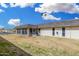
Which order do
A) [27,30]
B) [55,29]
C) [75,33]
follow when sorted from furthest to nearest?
[27,30] → [55,29] → [75,33]

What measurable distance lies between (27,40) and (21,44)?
0.20 metres

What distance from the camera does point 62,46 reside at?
646 centimetres

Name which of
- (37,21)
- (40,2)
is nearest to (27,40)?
(37,21)

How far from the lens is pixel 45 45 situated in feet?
21.4

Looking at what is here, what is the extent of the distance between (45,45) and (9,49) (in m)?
0.97

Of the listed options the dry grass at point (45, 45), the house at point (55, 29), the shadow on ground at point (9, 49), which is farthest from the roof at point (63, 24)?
the shadow on ground at point (9, 49)

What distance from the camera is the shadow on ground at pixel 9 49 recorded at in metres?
6.40

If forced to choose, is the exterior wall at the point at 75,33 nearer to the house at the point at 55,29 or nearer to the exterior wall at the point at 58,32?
the house at the point at 55,29

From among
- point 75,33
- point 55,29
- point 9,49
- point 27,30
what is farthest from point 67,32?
point 9,49

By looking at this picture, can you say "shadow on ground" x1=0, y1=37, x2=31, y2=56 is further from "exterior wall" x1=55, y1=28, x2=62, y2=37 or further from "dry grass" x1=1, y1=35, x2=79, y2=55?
"exterior wall" x1=55, y1=28, x2=62, y2=37

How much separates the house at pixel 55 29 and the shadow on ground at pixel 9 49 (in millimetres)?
439

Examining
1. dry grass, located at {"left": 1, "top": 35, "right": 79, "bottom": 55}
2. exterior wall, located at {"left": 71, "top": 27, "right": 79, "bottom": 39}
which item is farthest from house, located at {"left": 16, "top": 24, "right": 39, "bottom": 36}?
exterior wall, located at {"left": 71, "top": 27, "right": 79, "bottom": 39}

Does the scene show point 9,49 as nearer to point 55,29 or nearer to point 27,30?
point 27,30

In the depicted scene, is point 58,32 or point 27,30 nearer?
point 58,32
